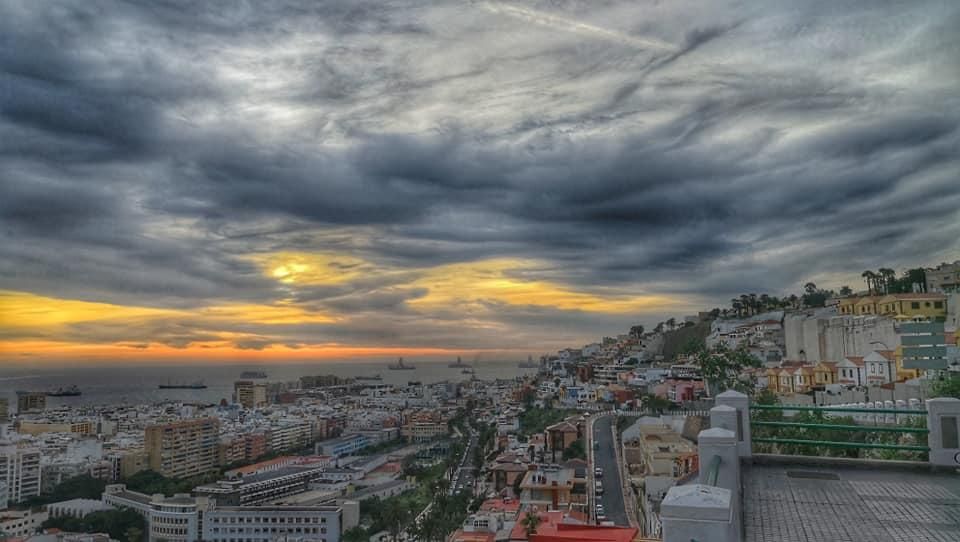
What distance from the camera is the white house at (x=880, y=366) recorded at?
20919mm

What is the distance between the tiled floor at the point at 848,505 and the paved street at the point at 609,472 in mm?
14018

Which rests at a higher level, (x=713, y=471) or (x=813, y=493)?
(x=713, y=471)

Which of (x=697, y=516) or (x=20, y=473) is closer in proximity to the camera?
(x=697, y=516)

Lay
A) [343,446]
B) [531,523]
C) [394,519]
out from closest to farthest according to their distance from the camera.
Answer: [531,523] → [394,519] → [343,446]

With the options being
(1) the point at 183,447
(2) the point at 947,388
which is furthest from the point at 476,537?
(1) the point at 183,447

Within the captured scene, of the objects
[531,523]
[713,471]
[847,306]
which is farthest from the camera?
[847,306]

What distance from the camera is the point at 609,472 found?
23.5m

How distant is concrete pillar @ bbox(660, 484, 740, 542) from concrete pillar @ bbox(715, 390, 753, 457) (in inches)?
107

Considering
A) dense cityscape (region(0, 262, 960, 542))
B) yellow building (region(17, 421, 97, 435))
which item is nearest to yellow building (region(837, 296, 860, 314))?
dense cityscape (region(0, 262, 960, 542))

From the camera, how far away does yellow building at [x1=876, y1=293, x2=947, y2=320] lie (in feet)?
82.4

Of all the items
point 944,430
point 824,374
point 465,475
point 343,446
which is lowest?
point 343,446

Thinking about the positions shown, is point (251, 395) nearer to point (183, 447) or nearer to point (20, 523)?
point (183, 447)

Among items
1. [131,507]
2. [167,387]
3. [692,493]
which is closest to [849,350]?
[692,493]

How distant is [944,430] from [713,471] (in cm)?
240
